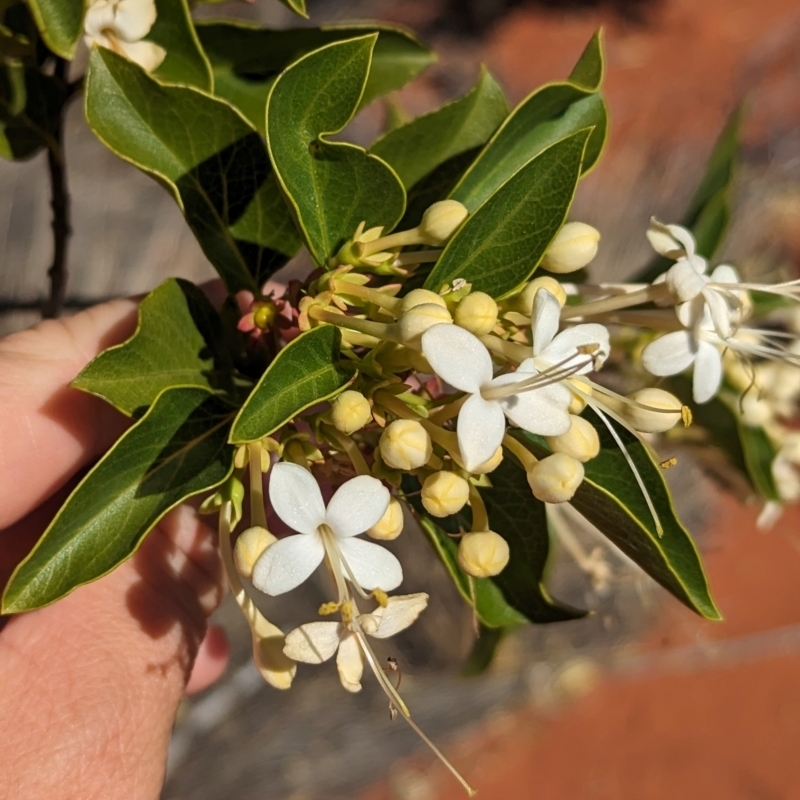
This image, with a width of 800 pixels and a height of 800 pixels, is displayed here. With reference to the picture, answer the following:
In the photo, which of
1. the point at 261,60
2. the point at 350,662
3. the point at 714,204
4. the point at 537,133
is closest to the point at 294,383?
the point at 350,662

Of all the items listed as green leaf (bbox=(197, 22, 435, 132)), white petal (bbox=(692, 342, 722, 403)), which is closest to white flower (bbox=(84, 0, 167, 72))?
green leaf (bbox=(197, 22, 435, 132))

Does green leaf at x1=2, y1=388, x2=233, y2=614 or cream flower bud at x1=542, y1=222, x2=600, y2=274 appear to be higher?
cream flower bud at x1=542, y1=222, x2=600, y2=274

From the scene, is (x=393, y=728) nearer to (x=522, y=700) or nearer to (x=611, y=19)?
(x=522, y=700)

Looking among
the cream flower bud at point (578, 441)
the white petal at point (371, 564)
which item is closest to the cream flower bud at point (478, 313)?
the cream flower bud at point (578, 441)

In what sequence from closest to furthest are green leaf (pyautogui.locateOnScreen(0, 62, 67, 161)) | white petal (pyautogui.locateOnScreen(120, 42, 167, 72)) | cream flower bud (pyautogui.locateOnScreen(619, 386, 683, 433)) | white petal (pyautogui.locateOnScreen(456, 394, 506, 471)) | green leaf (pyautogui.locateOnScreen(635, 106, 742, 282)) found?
white petal (pyautogui.locateOnScreen(456, 394, 506, 471)), cream flower bud (pyautogui.locateOnScreen(619, 386, 683, 433)), white petal (pyautogui.locateOnScreen(120, 42, 167, 72)), green leaf (pyautogui.locateOnScreen(0, 62, 67, 161)), green leaf (pyautogui.locateOnScreen(635, 106, 742, 282))

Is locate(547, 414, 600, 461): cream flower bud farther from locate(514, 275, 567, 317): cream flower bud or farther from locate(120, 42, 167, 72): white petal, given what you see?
locate(120, 42, 167, 72): white petal

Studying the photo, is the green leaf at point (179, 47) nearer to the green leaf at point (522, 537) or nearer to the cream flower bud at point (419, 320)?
the cream flower bud at point (419, 320)

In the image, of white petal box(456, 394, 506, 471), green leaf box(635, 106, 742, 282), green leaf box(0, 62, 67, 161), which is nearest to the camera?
white petal box(456, 394, 506, 471)
